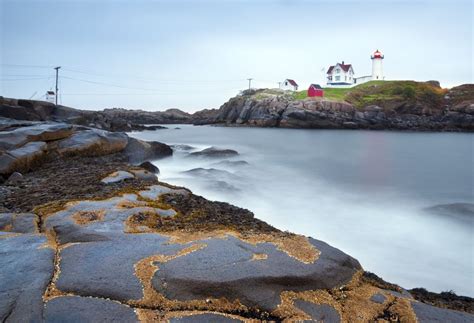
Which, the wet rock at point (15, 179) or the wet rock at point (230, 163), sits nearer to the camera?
the wet rock at point (15, 179)

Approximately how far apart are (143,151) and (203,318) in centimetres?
2055

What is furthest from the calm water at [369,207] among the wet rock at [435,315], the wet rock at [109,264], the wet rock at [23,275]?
the wet rock at [23,275]

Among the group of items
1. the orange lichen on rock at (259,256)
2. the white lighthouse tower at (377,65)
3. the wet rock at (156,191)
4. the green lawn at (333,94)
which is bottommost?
the orange lichen on rock at (259,256)

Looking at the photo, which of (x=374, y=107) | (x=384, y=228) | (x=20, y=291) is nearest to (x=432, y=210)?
(x=384, y=228)

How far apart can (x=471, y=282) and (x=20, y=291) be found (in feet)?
31.2

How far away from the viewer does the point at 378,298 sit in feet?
16.2

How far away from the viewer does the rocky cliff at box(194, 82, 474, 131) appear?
9081 cm

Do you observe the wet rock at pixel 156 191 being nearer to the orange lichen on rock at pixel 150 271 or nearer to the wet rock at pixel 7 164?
the orange lichen on rock at pixel 150 271

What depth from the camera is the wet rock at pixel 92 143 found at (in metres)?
18.4

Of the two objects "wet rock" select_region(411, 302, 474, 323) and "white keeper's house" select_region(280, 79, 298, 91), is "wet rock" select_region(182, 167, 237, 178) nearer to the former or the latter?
"wet rock" select_region(411, 302, 474, 323)

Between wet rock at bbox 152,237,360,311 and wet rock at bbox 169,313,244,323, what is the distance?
0.31 m

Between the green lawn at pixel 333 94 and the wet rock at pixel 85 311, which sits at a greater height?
the green lawn at pixel 333 94

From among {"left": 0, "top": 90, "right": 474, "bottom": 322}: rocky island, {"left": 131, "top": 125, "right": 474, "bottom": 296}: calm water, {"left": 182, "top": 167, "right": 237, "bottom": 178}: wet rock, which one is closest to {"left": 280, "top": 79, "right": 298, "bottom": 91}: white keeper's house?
{"left": 131, "top": 125, "right": 474, "bottom": 296}: calm water

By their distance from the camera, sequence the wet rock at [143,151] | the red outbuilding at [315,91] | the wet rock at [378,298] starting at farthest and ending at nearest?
the red outbuilding at [315,91], the wet rock at [143,151], the wet rock at [378,298]
